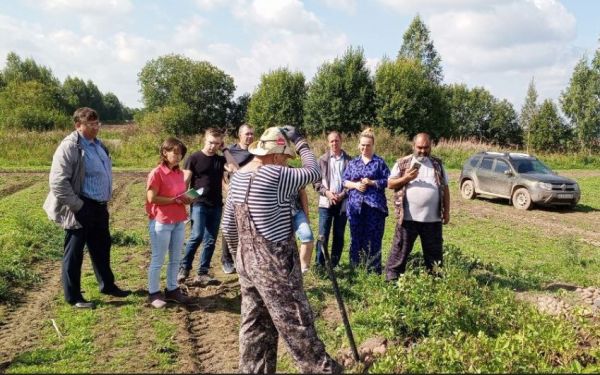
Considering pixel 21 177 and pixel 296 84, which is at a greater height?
pixel 296 84

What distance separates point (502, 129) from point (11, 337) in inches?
2519

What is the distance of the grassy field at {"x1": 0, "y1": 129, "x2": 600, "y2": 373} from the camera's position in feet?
13.2

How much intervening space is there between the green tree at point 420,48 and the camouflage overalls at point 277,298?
167ft

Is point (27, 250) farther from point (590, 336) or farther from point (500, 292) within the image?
point (590, 336)

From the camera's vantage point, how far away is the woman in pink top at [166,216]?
5.50 meters

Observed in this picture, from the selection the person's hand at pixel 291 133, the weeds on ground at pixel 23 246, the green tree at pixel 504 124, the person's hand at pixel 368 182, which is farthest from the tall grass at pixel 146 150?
the green tree at pixel 504 124

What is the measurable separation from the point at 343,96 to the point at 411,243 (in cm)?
3439

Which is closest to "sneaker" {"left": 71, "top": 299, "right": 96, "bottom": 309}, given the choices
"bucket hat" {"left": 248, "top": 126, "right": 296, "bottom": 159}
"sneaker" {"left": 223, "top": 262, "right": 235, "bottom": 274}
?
"sneaker" {"left": 223, "top": 262, "right": 235, "bottom": 274}

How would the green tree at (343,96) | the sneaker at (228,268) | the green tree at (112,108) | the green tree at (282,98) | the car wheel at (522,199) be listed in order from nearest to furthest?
1. the sneaker at (228,268)
2. the car wheel at (522,199)
3. the green tree at (343,96)
4. the green tree at (282,98)
5. the green tree at (112,108)

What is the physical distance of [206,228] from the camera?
6500 mm

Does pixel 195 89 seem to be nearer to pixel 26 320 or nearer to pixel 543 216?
pixel 543 216

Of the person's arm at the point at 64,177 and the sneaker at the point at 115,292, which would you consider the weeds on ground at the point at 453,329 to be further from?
the person's arm at the point at 64,177

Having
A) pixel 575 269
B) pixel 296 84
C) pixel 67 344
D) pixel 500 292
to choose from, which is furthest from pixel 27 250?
pixel 296 84

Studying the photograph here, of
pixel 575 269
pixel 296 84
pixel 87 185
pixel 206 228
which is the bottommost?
pixel 575 269
